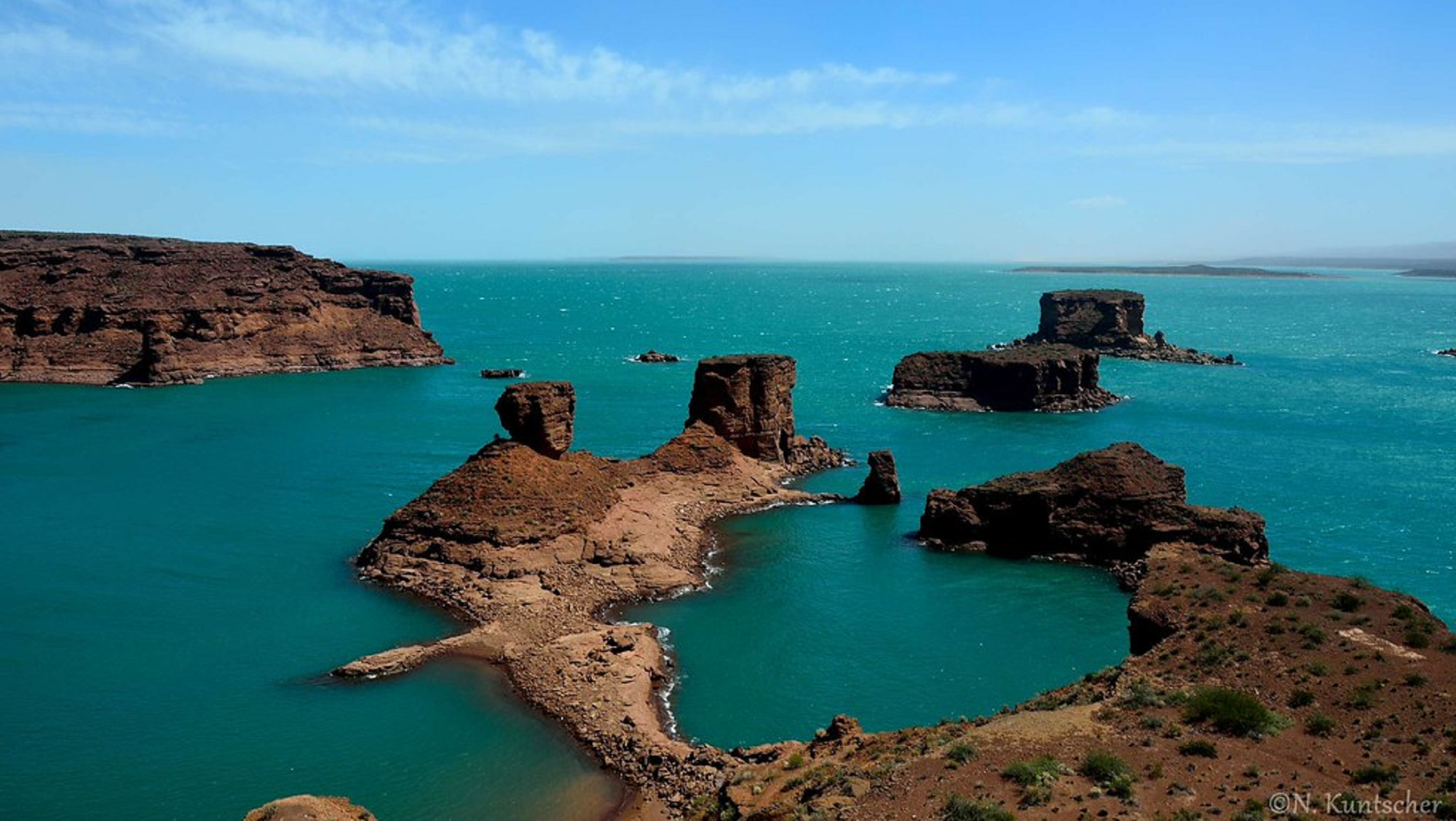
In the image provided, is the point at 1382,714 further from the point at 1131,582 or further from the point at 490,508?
the point at 490,508

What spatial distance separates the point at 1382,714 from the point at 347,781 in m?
30.1

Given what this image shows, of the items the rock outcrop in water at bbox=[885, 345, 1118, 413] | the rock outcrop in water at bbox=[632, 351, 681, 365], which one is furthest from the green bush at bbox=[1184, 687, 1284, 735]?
the rock outcrop in water at bbox=[632, 351, 681, 365]

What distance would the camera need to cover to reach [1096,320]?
161 metres

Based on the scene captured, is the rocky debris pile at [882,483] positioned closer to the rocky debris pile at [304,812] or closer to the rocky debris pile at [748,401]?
the rocky debris pile at [748,401]

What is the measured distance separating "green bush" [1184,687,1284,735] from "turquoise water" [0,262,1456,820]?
14008mm

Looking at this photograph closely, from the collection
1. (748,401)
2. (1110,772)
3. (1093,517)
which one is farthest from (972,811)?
(748,401)

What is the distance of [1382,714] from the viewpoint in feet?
80.5

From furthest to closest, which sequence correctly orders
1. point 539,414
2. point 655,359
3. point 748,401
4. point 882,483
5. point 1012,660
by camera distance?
point 655,359 < point 748,401 < point 882,483 < point 539,414 < point 1012,660

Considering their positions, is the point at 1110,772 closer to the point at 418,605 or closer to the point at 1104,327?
the point at 418,605

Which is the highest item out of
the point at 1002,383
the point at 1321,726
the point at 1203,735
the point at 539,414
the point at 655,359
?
the point at 539,414

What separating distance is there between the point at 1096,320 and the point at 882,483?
4210 inches

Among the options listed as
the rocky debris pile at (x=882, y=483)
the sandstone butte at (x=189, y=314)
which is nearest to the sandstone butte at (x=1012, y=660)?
the rocky debris pile at (x=882, y=483)

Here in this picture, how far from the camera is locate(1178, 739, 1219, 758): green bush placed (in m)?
23.4

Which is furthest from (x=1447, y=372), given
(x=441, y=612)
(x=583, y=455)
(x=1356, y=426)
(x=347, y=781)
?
(x=347, y=781)
